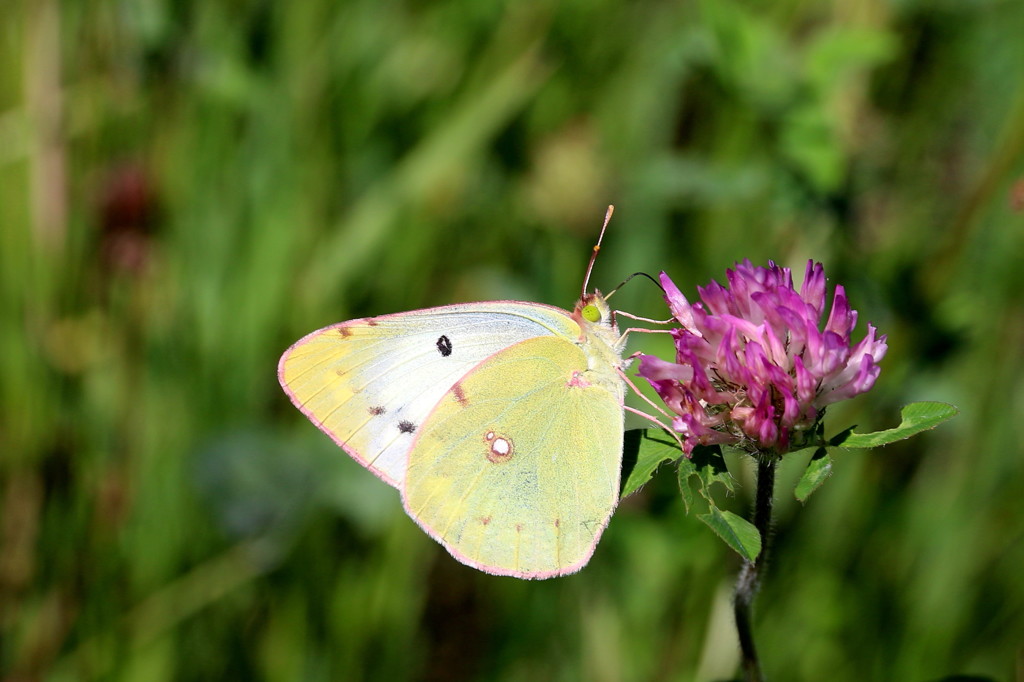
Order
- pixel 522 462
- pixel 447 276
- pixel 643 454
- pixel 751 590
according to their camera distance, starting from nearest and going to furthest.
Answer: pixel 751 590, pixel 643 454, pixel 522 462, pixel 447 276

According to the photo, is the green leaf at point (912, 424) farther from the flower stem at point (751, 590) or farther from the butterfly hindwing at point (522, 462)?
the butterfly hindwing at point (522, 462)

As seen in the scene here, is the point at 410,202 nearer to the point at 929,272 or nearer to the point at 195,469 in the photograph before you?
the point at 195,469

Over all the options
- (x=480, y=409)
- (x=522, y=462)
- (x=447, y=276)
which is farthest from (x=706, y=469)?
(x=447, y=276)

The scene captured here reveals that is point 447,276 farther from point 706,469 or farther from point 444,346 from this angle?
point 706,469

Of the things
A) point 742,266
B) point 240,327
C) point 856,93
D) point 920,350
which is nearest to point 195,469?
point 240,327

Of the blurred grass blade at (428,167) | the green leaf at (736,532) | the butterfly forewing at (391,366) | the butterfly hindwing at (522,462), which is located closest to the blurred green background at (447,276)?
the blurred grass blade at (428,167)

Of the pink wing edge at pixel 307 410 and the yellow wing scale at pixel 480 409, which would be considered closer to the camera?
the yellow wing scale at pixel 480 409
